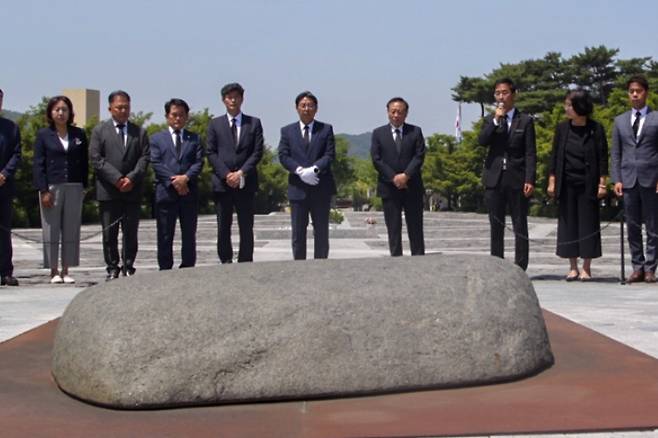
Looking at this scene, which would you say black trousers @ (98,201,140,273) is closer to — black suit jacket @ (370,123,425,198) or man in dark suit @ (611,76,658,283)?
black suit jacket @ (370,123,425,198)

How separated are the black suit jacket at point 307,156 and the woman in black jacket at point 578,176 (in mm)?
2278

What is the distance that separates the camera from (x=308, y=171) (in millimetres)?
10125

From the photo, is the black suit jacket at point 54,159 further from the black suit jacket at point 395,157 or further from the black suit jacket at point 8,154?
the black suit jacket at point 395,157

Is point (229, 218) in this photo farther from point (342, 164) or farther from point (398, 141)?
point (342, 164)

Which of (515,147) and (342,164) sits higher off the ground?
(342,164)

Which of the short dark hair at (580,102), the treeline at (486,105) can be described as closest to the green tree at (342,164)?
the treeline at (486,105)

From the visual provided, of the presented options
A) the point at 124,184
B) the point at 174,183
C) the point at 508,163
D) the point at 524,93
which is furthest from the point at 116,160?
the point at 524,93

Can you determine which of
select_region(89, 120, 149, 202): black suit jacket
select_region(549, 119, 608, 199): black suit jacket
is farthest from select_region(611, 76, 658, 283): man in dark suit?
select_region(89, 120, 149, 202): black suit jacket

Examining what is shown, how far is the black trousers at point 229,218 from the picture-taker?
10211mm

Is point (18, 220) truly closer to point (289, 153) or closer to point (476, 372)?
point (289, 153)

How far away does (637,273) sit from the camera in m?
10.2

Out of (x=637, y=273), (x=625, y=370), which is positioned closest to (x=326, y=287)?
(x=625, y=370)

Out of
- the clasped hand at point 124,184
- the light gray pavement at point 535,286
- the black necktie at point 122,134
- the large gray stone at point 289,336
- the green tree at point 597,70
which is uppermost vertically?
the green tree at point 597,70

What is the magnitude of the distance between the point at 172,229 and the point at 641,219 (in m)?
4.76
